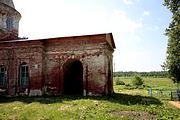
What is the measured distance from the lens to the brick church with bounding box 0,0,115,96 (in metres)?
22.0

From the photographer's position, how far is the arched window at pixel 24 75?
2406 centimetres

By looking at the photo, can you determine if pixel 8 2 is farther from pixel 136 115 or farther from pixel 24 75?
pixel 136 115

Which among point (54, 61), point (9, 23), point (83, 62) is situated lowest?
point (83, 62)

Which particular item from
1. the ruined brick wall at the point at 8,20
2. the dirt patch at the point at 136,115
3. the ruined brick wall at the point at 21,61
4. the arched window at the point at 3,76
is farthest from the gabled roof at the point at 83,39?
the dirt patch at the point at 136,115

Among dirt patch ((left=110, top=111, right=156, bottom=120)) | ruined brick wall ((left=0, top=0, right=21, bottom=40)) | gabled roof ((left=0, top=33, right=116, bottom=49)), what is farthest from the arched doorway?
dirt patch ((left=110, top=111, right=156, bottom=120))

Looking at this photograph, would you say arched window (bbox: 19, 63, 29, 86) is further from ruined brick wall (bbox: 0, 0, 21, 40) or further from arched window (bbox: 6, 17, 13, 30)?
arched window (bbox: 6, 17, 13, 30)

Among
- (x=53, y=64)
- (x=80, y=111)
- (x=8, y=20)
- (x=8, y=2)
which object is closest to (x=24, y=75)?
(x=53, y=64)

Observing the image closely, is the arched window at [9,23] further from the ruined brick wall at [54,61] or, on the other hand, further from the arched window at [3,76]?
the arched window at [3,76]

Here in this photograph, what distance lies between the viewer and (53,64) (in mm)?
23594

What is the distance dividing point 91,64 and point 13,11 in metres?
13.0

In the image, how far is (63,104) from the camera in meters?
17.4

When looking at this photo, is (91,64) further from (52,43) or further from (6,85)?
(6,85)

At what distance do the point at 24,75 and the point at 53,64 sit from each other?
3.01 metres

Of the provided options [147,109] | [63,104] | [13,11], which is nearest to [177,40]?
[147,109]
